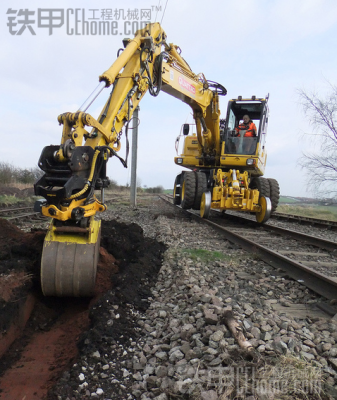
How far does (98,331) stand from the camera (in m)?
2.81

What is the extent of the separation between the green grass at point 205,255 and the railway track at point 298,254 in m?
0.67

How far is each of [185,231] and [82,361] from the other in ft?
17.9

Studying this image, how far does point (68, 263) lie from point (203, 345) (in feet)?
5.89

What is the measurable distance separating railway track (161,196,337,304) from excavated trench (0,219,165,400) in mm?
2006

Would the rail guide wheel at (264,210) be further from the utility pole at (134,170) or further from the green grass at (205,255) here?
the utility pole at (134,170)

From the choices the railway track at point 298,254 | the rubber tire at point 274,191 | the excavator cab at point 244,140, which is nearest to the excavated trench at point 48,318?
the railway track at point 298,254

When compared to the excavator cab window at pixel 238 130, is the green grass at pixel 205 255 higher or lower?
lower

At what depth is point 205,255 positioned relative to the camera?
5344 mm

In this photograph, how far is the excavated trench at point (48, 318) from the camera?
257cm

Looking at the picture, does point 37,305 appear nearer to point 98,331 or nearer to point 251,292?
point 98,331

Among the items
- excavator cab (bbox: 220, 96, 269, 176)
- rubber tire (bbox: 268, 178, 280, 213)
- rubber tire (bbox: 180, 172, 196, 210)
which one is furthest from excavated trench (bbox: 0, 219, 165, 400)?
rubber tire (bbox: 268, 178, 280, 213)

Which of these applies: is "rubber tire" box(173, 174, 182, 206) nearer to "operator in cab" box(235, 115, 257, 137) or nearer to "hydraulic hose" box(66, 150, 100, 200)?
"operator in cab" box(235, 115, 257, 137)

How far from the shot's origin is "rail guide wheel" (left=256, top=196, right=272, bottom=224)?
8773 mm

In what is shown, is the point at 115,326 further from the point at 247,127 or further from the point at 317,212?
the point at 317,212
